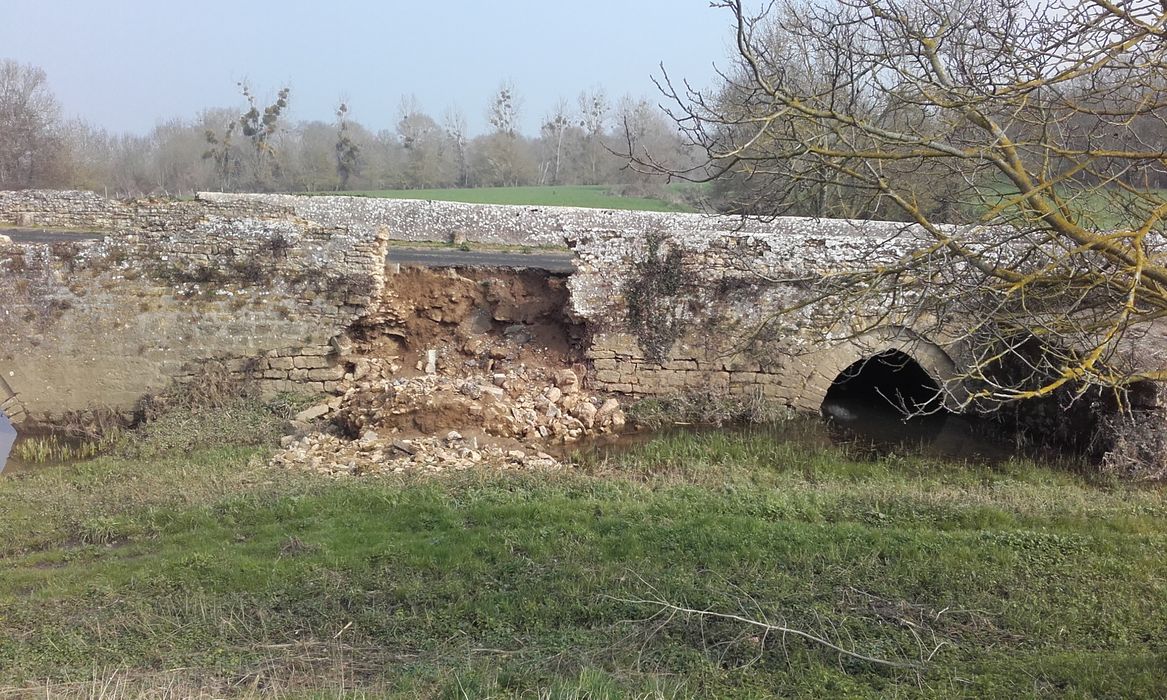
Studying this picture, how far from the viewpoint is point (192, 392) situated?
11.3 meters

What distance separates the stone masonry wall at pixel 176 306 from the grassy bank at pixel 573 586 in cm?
315

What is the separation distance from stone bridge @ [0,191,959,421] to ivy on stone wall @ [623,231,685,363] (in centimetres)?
2

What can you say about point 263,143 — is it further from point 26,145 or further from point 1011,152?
point 1011,152

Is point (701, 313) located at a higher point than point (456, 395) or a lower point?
higher

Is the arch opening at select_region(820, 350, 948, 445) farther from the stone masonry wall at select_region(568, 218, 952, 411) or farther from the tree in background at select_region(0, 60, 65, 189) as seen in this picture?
the tree in background at select_region(0, 60, 65, 189)

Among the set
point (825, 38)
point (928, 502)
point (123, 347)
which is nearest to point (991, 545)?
point (928, 502)

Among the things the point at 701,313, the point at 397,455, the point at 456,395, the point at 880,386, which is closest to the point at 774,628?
the point at 397,455

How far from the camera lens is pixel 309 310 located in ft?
38.7

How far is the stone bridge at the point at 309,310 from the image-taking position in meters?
11.4

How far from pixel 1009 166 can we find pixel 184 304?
1089cm

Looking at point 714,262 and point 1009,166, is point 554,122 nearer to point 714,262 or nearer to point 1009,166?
point 714,262

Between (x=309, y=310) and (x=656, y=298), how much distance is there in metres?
5.24

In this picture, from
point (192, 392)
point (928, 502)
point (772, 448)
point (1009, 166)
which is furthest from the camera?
point (192, 392)

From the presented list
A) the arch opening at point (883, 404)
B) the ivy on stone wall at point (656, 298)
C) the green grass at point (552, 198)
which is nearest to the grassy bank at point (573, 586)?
the arch opening at point (883, 404)
